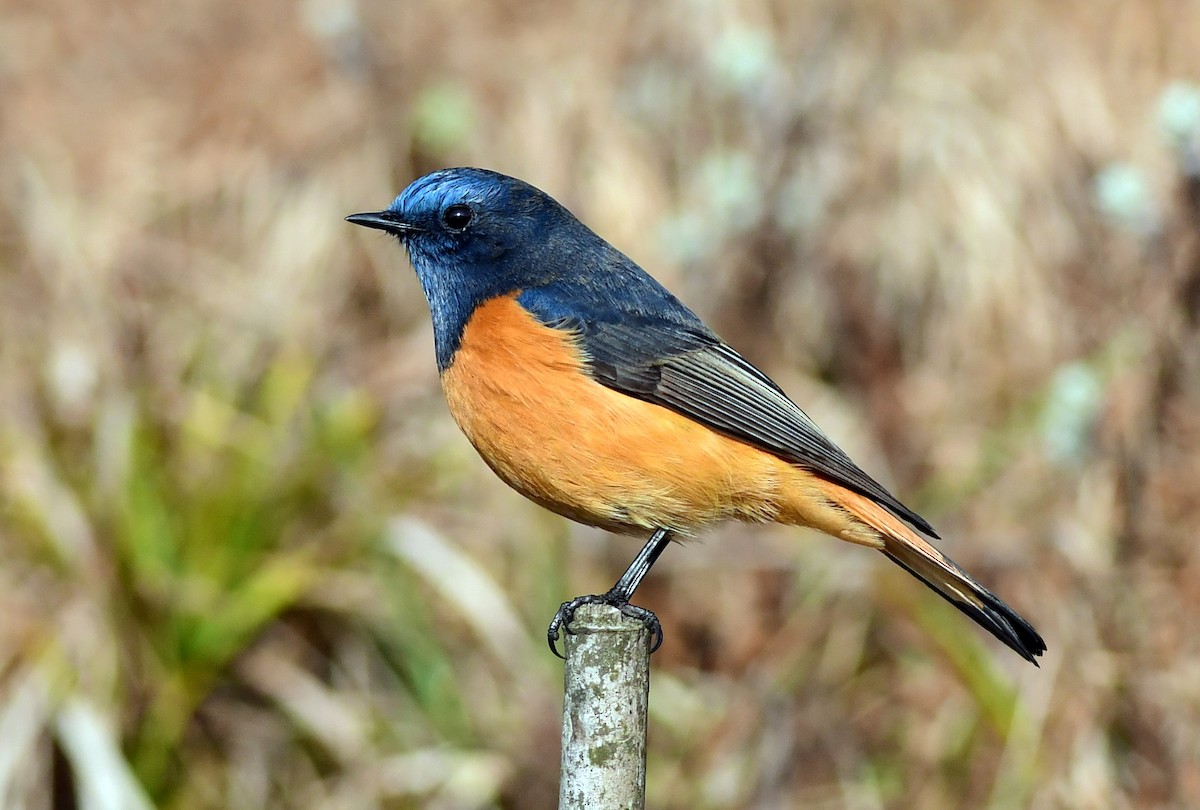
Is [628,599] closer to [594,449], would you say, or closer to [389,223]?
[594,449]

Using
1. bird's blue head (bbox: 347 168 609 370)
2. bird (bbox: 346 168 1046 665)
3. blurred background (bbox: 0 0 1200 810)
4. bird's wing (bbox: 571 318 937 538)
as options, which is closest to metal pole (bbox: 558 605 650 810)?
bird (bbox: 346 168 1046 665)

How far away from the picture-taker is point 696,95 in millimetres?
7684

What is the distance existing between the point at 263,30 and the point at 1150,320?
5.57 metres

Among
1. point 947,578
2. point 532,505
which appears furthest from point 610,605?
point 532,505

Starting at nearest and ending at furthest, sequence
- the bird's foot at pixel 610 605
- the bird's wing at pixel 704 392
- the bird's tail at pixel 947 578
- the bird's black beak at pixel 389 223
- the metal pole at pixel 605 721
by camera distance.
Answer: the metal pole at pixel 605 721
the bird's foot at pixel 610 605
the bird's tail at pixel 947 578
the bird's wing at pixel 704 392
the bird's black beak at pixel 389 223

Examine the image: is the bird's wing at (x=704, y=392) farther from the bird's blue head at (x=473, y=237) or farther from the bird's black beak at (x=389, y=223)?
the bird's black beak at (x=389, y=223)

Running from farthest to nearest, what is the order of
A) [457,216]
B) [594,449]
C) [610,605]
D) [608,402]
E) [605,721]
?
[457,216] < [608,402] < [594,449] < [610,605] < [605,721]

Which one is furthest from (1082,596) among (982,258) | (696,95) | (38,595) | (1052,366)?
(38,595)

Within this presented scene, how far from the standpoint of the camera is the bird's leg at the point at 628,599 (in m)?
3.05

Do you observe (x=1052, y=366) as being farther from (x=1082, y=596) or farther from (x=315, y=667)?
(x=315, y=667)

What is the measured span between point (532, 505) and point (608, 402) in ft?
9.73

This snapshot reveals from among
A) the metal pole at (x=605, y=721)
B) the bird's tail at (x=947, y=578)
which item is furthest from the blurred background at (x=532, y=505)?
the metal pole at (x=605, y=721)

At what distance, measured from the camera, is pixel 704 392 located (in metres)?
3.47

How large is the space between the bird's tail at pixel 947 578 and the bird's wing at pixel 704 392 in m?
0.04
